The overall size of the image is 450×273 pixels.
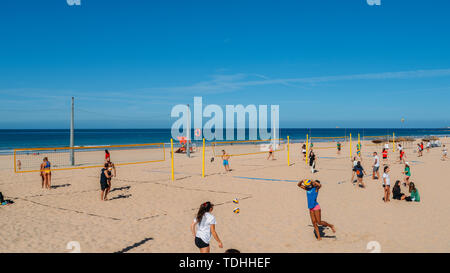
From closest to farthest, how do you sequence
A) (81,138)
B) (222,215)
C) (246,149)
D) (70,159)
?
(222,215) < (70,159) < (246,149) < (81,138)

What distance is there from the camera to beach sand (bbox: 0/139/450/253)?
745 cm

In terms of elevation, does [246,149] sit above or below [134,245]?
above

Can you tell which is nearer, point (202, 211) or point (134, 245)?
point (202, 211)

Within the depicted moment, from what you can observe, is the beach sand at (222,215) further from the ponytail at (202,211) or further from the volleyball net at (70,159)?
the volleyball net at (70,159)

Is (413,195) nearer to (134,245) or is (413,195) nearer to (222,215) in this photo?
(222,215)

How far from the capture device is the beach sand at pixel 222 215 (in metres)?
7.45

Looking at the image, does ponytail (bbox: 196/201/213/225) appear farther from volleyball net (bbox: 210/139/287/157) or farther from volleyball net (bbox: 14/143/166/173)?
volleyball net (bbox: 210/139/287/157)

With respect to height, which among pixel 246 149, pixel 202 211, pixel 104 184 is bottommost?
pixel 246 149

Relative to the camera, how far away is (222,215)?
392 inches

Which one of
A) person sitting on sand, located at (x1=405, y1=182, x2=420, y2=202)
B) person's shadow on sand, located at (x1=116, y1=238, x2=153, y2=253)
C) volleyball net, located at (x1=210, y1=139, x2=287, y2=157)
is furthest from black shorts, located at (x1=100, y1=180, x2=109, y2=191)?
volleyball net, located at (x1=210, y1=139, x2=287, y2=157)

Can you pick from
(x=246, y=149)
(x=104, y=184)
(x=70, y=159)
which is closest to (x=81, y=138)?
(x=246, y=149)

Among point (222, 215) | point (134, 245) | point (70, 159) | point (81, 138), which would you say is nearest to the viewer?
point (134, 245)

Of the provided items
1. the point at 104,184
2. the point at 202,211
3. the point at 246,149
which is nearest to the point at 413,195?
the point at 202,211
